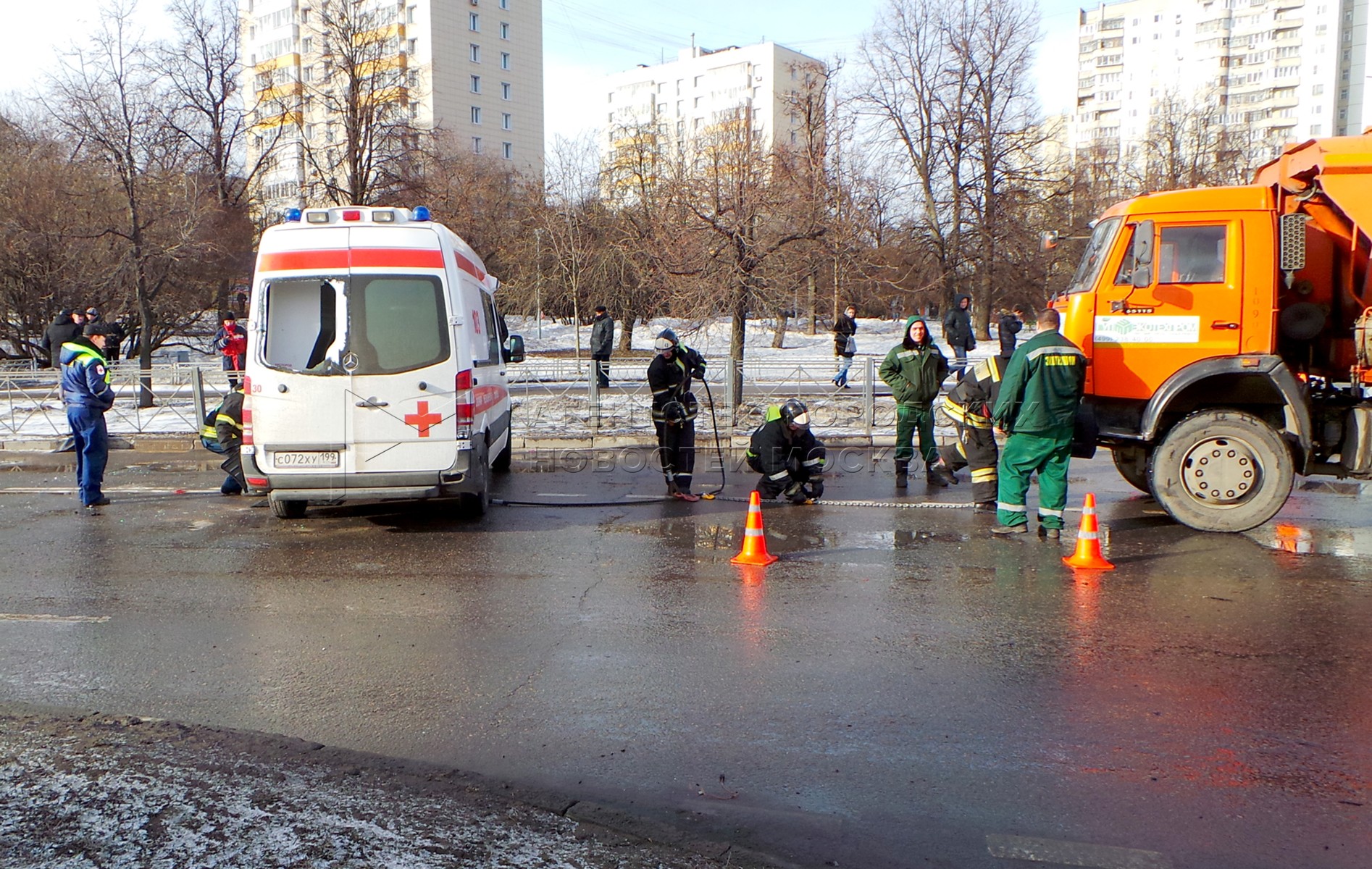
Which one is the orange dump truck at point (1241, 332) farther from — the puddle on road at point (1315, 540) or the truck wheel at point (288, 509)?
the truck wheel at point (288, 509)

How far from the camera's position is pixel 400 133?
30.6 metres

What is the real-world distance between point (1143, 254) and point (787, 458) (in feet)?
11.9

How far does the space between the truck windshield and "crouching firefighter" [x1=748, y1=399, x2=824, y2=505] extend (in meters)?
2.73

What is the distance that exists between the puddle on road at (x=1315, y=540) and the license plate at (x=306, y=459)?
7.47 meters

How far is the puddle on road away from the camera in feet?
26.0

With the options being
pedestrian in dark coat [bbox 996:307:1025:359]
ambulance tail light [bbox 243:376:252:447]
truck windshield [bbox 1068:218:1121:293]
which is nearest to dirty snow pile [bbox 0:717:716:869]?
ambulance tail light [bbox 243:376:252:447]

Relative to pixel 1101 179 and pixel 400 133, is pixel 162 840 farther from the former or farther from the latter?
pixel 1101 179

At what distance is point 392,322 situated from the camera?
864 cm

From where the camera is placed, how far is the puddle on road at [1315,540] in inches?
313

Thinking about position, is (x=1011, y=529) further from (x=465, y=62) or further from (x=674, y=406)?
(x=465, y=62)

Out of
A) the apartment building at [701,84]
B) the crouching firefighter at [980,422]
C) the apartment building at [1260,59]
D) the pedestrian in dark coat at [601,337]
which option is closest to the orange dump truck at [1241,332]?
the crouching firefighter at [980,422]

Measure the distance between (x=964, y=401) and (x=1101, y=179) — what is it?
1836 inches

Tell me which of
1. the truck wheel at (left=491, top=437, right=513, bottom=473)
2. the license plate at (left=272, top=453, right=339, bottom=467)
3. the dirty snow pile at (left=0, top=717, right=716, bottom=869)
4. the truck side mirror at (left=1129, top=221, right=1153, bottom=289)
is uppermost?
the truck side mirror at (left=1129, top=221, right=1153, bottom=289)

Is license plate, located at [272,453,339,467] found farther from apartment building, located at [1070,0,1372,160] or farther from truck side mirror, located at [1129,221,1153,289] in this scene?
apartment building, located at [1070,0,1372,160]
